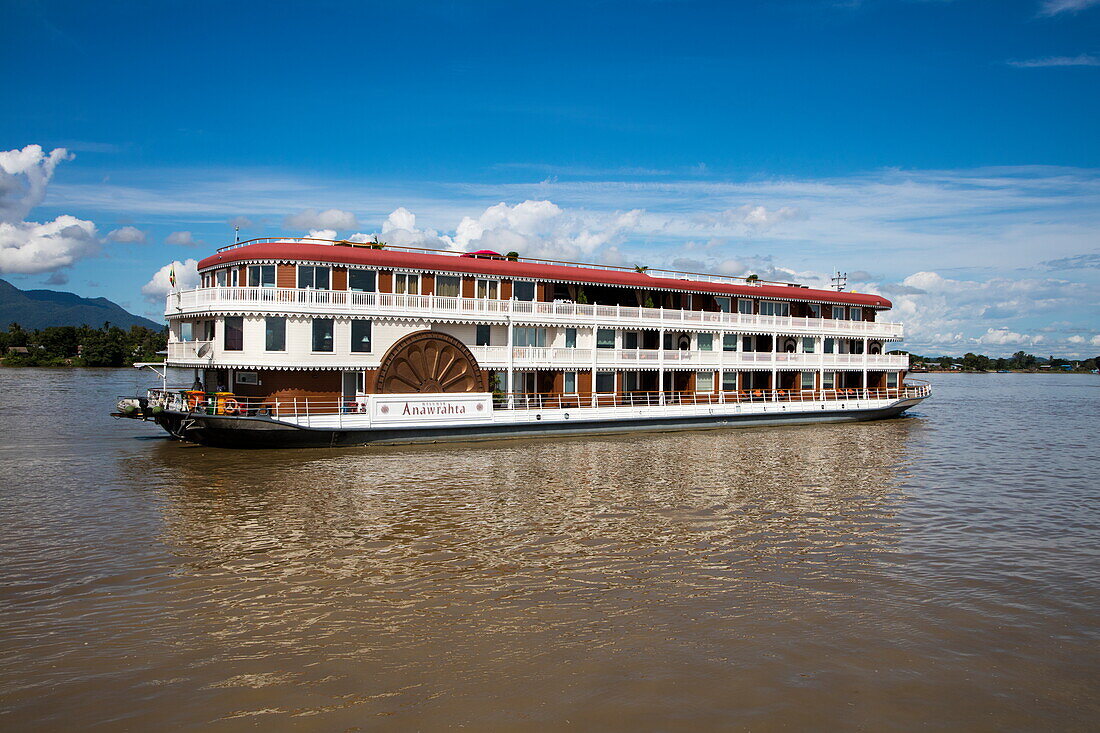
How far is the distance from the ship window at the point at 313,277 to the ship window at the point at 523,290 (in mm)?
8011

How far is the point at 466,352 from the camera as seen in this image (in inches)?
1212

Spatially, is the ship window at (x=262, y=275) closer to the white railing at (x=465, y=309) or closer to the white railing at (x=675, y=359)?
the white railing at (x=465, y=309)

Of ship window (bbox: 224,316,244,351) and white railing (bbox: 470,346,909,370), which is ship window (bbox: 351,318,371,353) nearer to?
ship window (bbox: 224,316,244,351)

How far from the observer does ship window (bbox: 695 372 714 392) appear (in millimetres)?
38250

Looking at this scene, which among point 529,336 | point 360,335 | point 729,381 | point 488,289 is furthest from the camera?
point 729,381

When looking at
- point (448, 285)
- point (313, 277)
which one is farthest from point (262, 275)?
point (448, 285)

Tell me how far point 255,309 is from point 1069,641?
24191mm

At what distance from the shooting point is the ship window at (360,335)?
1114 inches

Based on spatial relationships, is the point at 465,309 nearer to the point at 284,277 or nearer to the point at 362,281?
the point at 362,281

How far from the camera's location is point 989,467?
86.2 ft

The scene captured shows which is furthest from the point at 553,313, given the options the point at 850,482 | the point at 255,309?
the point at 850,482

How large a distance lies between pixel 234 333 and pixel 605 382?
16.0 m

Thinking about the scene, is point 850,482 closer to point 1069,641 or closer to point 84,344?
point 1069,641

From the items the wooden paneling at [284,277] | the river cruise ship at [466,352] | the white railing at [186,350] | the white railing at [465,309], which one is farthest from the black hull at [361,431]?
the wooden paneling at [284,277]
